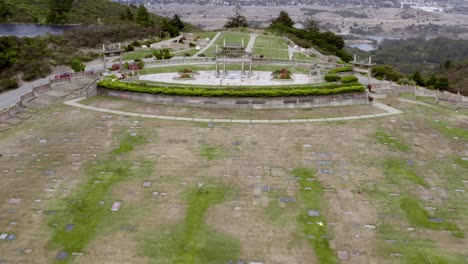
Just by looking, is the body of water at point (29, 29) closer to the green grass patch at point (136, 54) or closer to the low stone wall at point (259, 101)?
A: the green grass patch at point (136, 54)

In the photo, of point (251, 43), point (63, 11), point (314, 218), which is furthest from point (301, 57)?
point (63, 11)

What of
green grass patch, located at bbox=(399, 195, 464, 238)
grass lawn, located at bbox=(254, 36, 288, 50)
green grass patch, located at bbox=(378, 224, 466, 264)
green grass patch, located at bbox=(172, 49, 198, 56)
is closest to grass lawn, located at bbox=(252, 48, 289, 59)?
grass lawn, located at bbox=(254, 36, 288, 50)

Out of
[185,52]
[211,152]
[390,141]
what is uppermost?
[185,52]

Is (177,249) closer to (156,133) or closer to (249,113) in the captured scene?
(156,133)

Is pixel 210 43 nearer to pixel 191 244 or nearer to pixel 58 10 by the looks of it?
pixel 58 10

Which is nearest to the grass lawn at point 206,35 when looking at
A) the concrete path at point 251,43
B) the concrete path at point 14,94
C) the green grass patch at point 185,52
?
the concrete path at point 251,43

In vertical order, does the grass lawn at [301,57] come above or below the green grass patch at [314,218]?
above

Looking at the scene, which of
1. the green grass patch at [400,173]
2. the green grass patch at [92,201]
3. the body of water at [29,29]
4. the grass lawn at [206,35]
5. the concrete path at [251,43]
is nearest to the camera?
the green grass patch at [92,201]
